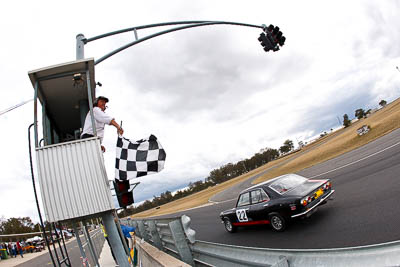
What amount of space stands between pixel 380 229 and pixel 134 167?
186 inches

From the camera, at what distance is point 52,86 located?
12.2 feet

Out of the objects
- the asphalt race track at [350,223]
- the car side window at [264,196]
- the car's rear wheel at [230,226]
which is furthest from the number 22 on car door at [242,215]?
the car side window at [264,196]

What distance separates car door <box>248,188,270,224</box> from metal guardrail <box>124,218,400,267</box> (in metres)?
3.15

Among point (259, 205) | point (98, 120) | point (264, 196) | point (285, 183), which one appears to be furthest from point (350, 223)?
point (98, 120)

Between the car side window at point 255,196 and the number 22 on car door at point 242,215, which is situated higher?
the car side window at point 255,196

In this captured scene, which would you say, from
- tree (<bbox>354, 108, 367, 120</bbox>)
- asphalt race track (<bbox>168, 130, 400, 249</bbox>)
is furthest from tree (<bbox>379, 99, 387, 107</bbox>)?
asphalt race track (<bbox>168, 130, 400, 249</bbox>)

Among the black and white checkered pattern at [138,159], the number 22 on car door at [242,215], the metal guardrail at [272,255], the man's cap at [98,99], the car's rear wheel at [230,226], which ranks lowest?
the car's rear wheel at [230,226]

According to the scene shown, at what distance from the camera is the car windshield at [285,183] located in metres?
6.98

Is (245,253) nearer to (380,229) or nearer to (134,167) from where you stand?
(134,167)

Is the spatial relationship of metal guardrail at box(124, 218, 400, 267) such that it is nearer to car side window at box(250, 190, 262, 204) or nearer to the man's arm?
the man's arm

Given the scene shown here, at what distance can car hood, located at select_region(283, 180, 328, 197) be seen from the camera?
20.9ft

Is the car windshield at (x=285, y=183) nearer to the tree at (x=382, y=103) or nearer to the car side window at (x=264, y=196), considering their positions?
the car side window at (x=264, y=196)

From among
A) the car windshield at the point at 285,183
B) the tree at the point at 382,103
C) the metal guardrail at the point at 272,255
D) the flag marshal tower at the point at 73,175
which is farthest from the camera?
the tree at the point at 382,103

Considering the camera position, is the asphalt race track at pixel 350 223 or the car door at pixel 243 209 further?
the car door at pixel 243 209
